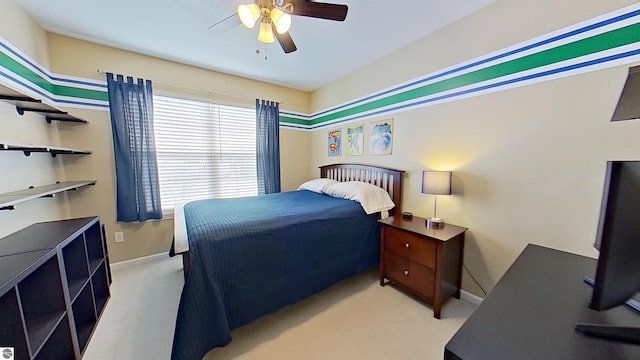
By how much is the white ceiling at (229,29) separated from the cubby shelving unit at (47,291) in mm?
1907

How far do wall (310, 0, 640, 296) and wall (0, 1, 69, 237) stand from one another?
11.7 ft

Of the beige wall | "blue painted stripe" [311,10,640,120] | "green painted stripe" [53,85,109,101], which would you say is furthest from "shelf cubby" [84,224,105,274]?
"blue painted stripe" [311,10,640,120]

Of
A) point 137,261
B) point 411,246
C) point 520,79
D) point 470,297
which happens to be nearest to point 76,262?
point 137,261

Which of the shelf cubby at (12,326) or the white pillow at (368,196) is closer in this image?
the shelf cubby at (12,326)

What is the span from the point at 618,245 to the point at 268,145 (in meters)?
3.61

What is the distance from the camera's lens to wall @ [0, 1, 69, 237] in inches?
65.2

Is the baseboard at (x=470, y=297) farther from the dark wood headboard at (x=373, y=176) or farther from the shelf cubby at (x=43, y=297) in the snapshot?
the shelf cubby at (x=43, y=297)

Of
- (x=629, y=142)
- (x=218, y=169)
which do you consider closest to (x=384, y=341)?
(x=629, y=142)

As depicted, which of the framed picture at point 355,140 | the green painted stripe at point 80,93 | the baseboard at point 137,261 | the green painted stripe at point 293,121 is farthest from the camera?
the green painted stripe at point 293,121

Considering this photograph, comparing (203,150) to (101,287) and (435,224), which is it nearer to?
(101,287)

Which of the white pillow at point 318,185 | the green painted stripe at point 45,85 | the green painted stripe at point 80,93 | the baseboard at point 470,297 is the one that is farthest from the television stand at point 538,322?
the green painted stripe at point 80,93

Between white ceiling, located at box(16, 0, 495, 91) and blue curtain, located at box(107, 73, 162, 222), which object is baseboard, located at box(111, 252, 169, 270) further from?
white ceiling, located at box(16, 0, 495, 91)

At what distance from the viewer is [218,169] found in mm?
3379

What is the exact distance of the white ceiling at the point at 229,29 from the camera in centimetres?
190
